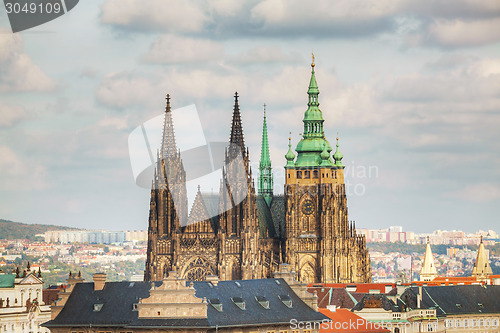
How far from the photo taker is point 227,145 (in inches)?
7426

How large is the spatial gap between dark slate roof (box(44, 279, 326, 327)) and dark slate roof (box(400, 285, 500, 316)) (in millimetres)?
42391

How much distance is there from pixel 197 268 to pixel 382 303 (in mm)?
37807

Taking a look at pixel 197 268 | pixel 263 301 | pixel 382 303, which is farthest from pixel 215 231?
pixel 263 301

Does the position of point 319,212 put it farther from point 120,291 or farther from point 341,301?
point 120,291

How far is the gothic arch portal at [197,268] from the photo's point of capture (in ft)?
617

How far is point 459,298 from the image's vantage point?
178 meters

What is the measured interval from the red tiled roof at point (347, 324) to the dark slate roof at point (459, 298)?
24120 mm

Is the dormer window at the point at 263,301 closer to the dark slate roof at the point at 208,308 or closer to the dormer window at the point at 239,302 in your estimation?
the dark slate roof at the point at 208,308

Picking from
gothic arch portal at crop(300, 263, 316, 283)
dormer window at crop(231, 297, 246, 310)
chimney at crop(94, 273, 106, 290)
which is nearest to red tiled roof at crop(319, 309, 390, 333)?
dormer window at crop(231, 297, 246, 310)

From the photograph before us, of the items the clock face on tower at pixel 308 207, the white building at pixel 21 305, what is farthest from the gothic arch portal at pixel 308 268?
the white building at pixel 21 305

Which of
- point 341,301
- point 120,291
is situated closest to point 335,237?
point 341,301

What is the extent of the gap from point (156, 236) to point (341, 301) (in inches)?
1290

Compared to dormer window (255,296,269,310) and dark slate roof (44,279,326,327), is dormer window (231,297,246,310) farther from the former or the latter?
dormer window (255,296,269,310)

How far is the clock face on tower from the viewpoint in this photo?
7835 inches
